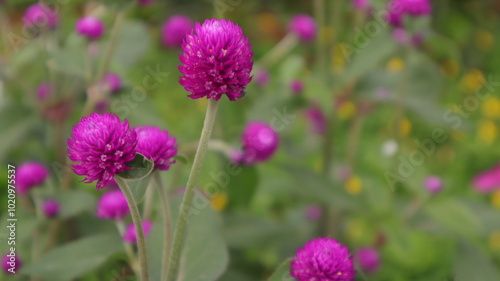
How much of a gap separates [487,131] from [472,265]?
4.68ft

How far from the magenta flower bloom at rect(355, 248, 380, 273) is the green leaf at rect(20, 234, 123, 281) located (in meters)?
0.76

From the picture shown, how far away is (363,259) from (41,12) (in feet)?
3.53

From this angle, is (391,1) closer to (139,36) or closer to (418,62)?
(418,62)

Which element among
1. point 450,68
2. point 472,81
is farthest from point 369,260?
point 450,68

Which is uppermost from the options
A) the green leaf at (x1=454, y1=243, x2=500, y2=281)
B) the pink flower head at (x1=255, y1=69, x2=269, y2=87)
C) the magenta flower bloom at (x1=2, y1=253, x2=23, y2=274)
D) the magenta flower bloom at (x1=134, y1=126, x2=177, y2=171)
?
the pink flower head at (x1=255, y1=69, x2=269, y2=87)

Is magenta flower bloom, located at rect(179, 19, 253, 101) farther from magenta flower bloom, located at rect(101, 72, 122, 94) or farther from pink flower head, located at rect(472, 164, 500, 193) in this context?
pink flower head, located at rect(472, 164, 500, 193)

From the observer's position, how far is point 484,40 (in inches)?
136

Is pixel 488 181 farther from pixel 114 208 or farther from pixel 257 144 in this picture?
pixel 114 208

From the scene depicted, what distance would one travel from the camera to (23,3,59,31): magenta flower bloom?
1435 millimetres

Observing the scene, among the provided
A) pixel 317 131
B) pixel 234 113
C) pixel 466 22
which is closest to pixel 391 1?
pixel 234 113

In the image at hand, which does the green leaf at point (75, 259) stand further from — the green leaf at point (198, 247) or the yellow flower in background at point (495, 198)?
the yellow flower in background at point (495, 198)

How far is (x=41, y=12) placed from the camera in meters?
1.43

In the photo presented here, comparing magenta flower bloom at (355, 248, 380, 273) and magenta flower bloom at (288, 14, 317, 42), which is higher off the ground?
magenta flower bloom at (288, 14, 317, 42)

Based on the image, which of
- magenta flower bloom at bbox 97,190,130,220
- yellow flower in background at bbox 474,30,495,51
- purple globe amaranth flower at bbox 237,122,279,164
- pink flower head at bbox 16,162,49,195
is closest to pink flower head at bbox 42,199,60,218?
pink flower head at bbox 16,162,49,195
